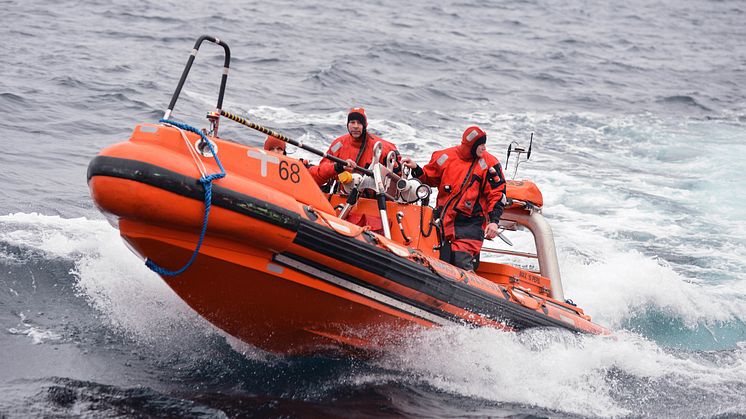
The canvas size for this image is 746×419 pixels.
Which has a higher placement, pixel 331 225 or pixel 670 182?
pixel 331 225

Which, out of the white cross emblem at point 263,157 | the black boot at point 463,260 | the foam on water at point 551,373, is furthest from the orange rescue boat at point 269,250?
the black boot at point 463,260

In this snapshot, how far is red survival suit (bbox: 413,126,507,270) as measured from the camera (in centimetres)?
610

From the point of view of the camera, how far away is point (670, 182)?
480 inches

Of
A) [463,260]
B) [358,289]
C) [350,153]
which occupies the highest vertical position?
[350,153]

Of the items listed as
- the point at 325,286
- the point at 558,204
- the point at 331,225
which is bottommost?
the point at 558,204

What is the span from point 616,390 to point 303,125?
6.90 metres

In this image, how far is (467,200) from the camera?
6082 millimetres

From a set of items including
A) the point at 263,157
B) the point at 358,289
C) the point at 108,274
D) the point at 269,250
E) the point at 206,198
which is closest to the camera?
the point at 206,198

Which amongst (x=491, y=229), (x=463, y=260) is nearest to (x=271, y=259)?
(x=463, y=260)

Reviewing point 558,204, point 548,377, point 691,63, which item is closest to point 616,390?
point 548,377

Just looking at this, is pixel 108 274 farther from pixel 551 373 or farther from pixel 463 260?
pixel 551 373

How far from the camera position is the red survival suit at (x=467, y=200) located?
6.10m

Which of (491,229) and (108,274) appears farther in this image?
(491,229)

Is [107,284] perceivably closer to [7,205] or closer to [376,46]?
[7,205]
